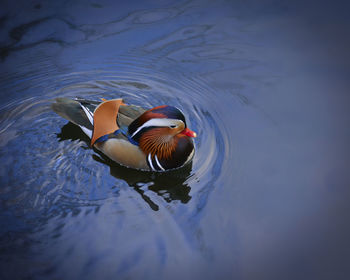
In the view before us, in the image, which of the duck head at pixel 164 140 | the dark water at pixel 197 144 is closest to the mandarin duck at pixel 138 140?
the duck head at pixel 164 140

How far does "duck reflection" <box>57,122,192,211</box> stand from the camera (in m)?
3.65

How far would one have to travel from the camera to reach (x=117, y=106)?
4008 millimetres

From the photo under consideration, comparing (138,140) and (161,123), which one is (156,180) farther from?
(161,123)

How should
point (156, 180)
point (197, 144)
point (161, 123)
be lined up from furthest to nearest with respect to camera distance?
1. point (197, 144)
2. point (156, 180)
3. point (161, 123)

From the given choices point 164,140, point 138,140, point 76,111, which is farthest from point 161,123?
point 76,111

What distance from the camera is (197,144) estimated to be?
164 inches

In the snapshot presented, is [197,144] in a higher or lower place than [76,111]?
lower

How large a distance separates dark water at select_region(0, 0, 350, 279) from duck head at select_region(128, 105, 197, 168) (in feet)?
0.61

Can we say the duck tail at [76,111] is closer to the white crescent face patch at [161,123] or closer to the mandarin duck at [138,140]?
the mandarin duck at [138,140]

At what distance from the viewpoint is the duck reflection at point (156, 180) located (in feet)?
12.0

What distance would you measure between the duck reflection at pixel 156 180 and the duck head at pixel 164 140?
0.41ft

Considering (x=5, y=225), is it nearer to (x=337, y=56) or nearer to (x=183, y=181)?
(x=183, y=181)

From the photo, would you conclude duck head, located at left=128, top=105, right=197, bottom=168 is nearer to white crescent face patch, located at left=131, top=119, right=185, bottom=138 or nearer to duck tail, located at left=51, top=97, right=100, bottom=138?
white crescent face patch, located at left=131, top=119, right=185, bottom=138

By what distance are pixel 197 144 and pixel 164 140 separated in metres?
0.45
